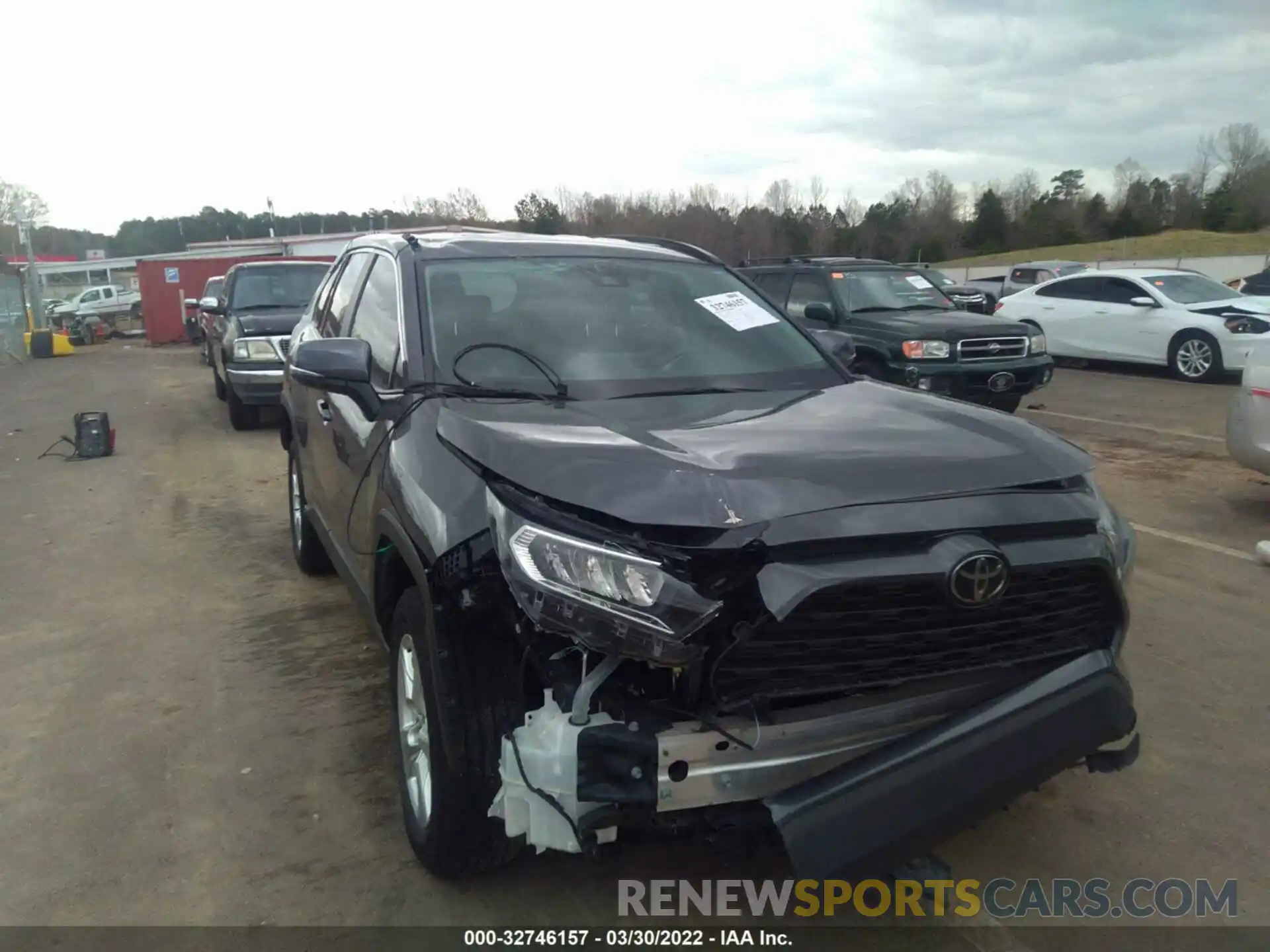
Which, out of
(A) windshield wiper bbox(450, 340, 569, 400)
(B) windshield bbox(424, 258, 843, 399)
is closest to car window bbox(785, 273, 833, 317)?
(B) windshield bbox(424, 258, 843, 399)

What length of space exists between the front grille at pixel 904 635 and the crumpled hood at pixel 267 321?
Answer: 960cm

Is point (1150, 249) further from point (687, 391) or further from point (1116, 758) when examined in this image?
point (1116, 758)

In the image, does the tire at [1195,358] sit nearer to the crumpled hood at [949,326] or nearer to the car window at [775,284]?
the crumpled hood at [949,326]

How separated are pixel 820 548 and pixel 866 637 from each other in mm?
250

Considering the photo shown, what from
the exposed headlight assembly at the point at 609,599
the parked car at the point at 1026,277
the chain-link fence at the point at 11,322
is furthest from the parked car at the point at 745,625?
the chain-link fence at the point at 11,322

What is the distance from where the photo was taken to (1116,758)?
2.72m

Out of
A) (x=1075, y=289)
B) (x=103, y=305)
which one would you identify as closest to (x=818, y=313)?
(x=1075, y=289)

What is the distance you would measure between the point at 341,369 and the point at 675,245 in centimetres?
198

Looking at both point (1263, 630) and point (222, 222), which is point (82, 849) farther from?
point (222, 222)

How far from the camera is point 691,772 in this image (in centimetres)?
231

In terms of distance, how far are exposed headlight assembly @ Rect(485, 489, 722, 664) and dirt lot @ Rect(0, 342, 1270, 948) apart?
0.60 metres

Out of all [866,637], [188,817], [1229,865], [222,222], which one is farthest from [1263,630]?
[222,222]

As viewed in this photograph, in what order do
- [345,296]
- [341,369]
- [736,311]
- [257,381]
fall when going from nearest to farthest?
[341,369] < [736,311] < [345,296] < [257,381]

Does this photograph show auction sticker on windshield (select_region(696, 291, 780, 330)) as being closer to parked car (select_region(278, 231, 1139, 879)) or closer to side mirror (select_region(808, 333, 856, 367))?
side mirror (select_region(808, 333, 856, 367))
